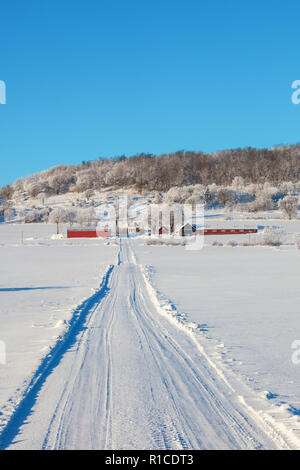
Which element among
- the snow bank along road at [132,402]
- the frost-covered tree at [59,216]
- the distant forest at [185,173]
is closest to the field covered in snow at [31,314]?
the snow bank along road at [132,402]

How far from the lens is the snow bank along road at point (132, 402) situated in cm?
354

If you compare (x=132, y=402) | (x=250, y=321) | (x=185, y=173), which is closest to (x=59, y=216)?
(x=185, y=173)

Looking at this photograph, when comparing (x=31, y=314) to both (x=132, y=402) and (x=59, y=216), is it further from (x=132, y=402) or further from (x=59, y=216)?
(x=59, y=216)

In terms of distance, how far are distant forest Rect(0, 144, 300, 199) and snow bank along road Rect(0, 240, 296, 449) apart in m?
119

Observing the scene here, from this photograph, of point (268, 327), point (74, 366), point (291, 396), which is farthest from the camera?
point (268, 327)

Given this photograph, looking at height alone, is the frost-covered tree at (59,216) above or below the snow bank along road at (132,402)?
above

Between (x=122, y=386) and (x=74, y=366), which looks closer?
(x=122, y=386)

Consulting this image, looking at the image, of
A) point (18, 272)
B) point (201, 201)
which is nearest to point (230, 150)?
point (201, 201)

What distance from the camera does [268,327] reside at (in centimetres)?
816

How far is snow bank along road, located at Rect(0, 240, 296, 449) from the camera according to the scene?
11.6 ft

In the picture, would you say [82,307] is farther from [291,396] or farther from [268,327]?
[291,396]

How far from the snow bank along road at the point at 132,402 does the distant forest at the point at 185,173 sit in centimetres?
11906

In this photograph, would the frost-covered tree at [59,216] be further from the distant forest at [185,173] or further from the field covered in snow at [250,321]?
the field covered in snow at [250,321]
